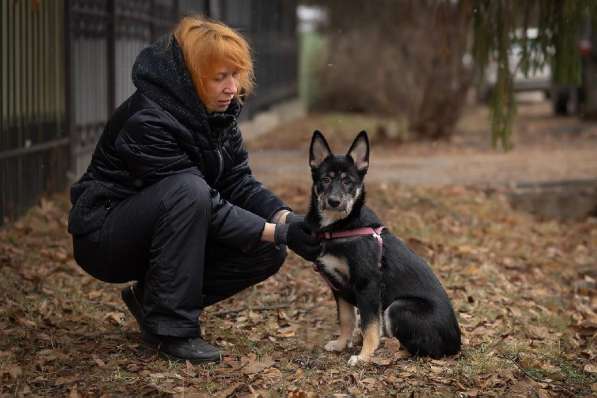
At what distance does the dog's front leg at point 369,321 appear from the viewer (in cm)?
479

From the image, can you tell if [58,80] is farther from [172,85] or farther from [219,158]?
[172,85]

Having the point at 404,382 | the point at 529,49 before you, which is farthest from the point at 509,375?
the point at 529,49

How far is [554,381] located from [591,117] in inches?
633

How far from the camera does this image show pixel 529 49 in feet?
27.0

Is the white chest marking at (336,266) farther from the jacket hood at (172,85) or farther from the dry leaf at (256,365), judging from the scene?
the jacket hood at (172,85)

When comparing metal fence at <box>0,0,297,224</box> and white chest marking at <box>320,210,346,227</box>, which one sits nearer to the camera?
white chest marking at <box>320,210,346,227</box>

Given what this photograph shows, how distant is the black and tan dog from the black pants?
0.65 meters

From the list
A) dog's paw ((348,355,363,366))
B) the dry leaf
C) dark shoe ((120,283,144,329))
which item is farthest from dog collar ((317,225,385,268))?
dark shoe ((120,283,144,329))

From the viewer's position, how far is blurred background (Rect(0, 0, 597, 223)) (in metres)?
8.07

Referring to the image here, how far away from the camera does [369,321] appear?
484 cm

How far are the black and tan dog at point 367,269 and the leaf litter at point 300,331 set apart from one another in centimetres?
16

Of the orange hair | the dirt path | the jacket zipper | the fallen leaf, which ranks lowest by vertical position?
the fallen leaf

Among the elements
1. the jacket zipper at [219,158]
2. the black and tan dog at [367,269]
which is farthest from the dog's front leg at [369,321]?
the jacket zipper at [219,158]

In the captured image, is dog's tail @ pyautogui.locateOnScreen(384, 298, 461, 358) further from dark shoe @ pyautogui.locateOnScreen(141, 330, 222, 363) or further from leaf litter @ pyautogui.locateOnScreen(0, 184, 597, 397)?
dark shoe @ pyautogui.locateOnScreen(141, 330, 222, 363)
